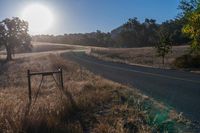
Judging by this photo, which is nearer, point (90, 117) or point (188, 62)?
point (90, 117)

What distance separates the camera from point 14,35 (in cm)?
8838

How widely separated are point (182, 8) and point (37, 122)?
92.1 feet

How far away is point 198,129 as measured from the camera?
10023 mm

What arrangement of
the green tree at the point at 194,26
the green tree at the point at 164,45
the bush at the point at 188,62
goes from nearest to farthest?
the green tree at the point at 194,26, the bush at the point at 188,62, the green tree at the point at 164,45

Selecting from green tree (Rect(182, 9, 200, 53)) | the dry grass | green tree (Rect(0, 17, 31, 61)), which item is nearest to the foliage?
green tree (Rect(182, 9, 200, 53))

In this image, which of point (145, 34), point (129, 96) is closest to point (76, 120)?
point (129, 96)

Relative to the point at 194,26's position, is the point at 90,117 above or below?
below

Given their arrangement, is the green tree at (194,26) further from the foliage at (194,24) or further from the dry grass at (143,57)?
the dry grass at (143,57)

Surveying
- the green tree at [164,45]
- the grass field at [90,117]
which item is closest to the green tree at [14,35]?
the green tree at [164,45]

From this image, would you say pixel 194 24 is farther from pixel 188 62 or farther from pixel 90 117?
pixel 90 117

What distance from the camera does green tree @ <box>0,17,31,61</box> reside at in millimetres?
87750

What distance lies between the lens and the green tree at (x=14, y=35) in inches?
3455

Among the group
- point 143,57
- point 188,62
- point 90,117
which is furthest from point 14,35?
point 90,117

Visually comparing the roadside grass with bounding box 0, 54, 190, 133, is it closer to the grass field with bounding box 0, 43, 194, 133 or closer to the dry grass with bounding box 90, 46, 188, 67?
the grass field with bounding box 0, 43, 194, 133
